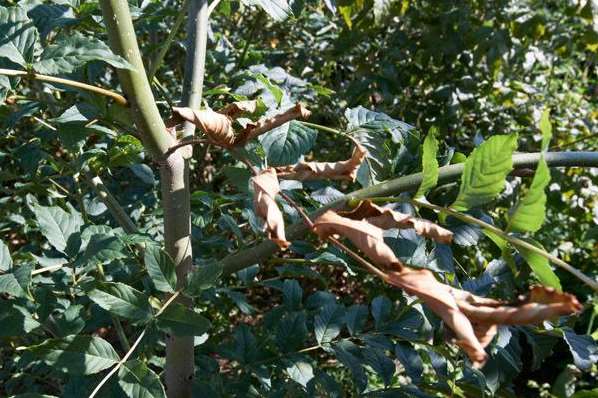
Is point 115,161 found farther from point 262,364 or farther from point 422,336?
point 422,336

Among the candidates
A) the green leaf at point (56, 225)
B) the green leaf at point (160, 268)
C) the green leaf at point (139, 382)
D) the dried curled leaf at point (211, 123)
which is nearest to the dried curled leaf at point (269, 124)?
the dried curled leaf at point (211, 123)

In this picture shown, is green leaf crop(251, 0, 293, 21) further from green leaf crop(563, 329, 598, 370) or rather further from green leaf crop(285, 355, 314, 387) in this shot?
green leaf crop(563, 329, 598, 370)

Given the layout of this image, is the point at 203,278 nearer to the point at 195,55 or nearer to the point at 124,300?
the point at 124,300

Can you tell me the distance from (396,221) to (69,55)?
46 cm

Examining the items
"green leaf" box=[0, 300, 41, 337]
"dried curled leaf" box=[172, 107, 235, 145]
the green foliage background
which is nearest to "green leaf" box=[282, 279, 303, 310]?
the green foliage background

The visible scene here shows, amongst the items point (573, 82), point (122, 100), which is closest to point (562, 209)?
point (573, 82)

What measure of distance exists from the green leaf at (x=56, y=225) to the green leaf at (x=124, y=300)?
0.20 metres

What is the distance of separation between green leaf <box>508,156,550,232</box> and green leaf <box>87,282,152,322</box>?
1.66 ft

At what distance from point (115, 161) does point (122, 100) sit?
0.29 metres

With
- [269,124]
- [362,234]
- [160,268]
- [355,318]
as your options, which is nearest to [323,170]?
[269,124]

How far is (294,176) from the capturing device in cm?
80

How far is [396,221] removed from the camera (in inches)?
26.3

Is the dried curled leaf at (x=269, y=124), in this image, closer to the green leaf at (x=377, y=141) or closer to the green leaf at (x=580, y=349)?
the green leaf at (x=377, y=141)

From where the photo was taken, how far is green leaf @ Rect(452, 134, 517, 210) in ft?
2.29
